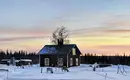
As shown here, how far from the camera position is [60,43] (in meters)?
75.4

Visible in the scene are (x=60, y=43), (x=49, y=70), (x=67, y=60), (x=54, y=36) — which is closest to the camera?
(x=49, y=70)

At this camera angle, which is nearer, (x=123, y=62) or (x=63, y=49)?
(x=63, y=49)

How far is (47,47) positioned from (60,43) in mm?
3342

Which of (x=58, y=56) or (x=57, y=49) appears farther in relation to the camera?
(x=57, y=49)

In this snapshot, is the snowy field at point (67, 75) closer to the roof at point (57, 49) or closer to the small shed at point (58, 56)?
the small shed at point (58, 56)

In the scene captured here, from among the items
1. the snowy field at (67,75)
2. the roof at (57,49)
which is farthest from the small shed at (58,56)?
the snowy field at (67,75)

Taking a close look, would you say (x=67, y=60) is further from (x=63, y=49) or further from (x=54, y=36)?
(x=54, y=36)

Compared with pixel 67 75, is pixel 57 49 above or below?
above

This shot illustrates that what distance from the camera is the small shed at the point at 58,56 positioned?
6976 cm

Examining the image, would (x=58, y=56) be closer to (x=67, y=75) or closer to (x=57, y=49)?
(x=57, y=49)

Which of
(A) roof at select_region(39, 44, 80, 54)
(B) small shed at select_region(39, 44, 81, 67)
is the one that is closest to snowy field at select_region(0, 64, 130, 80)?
(B) small shed at select_region(39, 44, 81, 67)

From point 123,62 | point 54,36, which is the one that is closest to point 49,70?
point 54,36

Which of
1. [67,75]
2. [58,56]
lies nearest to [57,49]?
[58,56]

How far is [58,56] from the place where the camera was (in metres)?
70.1
